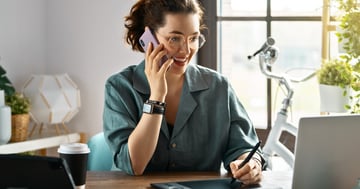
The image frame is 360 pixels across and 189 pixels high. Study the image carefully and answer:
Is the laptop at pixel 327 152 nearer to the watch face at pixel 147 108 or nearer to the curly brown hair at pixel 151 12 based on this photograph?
the watch face at pixel 147 108

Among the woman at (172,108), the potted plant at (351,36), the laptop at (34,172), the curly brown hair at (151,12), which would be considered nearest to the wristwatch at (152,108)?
the woman at (172,108)

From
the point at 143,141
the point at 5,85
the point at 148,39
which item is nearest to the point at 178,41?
the point at 148,39

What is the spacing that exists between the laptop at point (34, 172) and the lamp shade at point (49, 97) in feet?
6.69

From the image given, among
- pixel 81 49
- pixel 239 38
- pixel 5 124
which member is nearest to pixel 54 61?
pixel 81 49

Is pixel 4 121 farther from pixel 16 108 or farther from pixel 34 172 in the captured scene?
pixel 34 172

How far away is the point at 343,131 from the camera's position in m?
2.11

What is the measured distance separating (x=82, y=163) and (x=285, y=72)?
1.82 metres

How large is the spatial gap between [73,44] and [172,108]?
1648 millimetres

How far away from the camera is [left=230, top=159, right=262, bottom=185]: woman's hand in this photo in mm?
2436

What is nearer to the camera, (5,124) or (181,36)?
(181,36)

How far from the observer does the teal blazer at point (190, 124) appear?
2.69 m

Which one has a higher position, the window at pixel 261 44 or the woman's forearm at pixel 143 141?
the window at pixel 261 44

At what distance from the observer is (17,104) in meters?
3.90

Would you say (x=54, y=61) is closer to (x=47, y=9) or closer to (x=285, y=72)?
(x=47, y=9)
